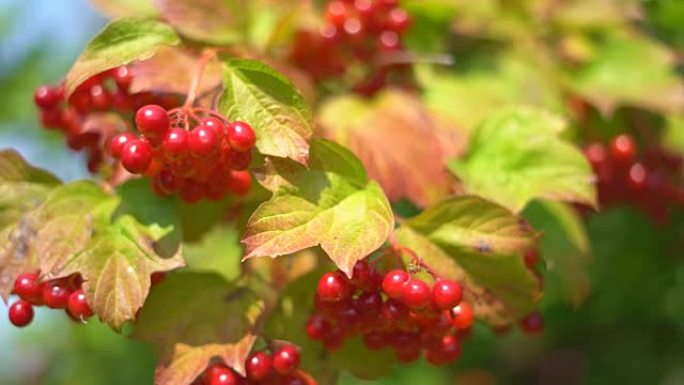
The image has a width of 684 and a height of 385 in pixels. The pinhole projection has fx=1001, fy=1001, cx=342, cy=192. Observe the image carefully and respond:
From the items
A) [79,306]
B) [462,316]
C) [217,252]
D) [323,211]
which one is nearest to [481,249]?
[462,316]

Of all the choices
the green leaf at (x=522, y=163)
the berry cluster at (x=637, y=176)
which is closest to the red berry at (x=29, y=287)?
the green leaf at (x=522, y=163)

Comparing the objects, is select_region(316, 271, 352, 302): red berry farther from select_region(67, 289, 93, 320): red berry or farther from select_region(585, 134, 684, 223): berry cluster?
select_region(585, 134, 684, 223): berry cluster

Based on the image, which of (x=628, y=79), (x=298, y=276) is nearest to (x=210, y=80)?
(x=298, y=276)

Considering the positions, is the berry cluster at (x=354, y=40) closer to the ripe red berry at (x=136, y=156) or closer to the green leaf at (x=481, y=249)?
the green leaf at (x=481, y=249)

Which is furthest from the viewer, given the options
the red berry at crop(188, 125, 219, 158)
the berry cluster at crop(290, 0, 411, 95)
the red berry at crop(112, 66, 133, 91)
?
the berry cluster at crop(290, 0, 411, 95)

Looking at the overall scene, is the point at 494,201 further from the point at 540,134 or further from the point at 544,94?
the point at 544,94

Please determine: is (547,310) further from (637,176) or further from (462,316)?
(462,316)

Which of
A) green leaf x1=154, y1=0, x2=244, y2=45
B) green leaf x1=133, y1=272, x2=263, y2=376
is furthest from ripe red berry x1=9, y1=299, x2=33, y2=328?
green leaf x1=154, y1=0, x2=244, y2=45
